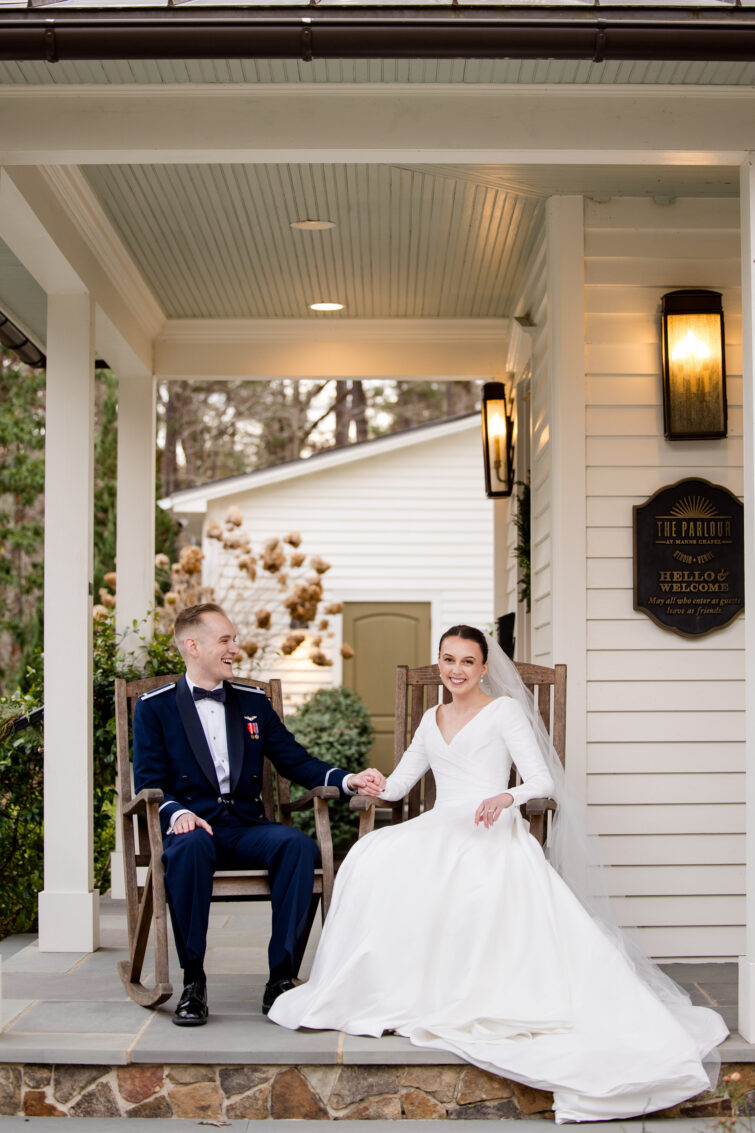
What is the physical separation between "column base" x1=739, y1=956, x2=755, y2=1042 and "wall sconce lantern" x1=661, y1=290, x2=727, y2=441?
2147 millimetres

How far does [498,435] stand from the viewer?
6957mm

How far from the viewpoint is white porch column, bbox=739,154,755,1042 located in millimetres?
3617

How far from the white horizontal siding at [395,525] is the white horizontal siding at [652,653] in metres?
7.44

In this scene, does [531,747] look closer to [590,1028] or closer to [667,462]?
[590,1028]

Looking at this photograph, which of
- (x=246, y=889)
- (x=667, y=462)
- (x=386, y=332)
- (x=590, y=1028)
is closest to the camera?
(x=590, y=1028)

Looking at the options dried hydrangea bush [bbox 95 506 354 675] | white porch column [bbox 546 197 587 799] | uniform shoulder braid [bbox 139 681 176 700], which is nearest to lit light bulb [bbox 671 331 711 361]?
white porch column [bbox 546 197 587 799]

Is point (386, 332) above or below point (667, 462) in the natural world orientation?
above

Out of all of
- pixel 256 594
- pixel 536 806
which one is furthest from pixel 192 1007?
pixel 256 594

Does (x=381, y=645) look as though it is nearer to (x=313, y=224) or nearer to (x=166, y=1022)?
(x=313, y=224)

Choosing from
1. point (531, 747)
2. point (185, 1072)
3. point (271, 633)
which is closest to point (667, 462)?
point (531, 747)

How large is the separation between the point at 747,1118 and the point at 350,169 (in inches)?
147

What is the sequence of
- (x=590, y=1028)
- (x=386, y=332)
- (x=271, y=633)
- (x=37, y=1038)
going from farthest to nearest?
(x=271, y=633), (x=386, y=332), (x=37, y=1038), (x=590, y=1028)

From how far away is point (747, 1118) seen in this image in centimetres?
341

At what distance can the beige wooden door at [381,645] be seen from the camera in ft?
40.8
